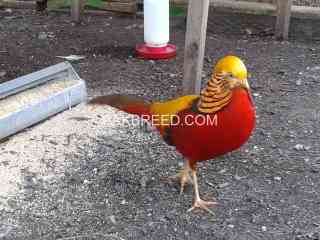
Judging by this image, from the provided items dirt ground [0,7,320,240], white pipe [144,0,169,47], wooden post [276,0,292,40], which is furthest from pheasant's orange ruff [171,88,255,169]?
wooden post [276,0,292,40]

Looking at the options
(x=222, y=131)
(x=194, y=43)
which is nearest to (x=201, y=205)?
(x=222, y=131)

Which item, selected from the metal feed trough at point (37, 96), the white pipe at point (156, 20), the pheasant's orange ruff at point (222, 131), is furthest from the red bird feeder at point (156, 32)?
the pheasant's orange ruff at point (222, 131)

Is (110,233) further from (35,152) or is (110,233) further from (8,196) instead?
(35,152)

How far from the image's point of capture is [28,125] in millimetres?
3139

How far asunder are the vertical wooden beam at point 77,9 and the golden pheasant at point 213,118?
2700 millimetres

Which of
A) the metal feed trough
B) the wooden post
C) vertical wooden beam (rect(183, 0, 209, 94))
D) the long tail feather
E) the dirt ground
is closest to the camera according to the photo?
the dirt ground

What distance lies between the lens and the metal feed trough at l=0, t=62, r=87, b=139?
3.04 meters

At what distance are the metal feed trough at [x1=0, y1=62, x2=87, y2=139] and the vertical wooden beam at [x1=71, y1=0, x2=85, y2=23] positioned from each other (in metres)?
1.58

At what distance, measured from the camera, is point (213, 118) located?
228 cm

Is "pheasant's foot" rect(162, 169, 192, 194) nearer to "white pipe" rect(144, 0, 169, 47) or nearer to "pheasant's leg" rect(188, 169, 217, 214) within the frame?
"pheasant's leg" rect(188, 169, 217, 214)

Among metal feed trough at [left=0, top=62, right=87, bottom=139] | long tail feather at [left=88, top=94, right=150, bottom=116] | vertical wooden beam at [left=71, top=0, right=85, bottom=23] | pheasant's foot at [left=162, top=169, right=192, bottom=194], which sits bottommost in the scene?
pheasant's foot at [left=162, top=169, right=192, bottom=194]

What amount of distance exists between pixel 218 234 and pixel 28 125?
4.23 feet

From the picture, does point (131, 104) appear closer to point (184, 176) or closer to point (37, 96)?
point (184, 176)

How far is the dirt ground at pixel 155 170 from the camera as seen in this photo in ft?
7.73
